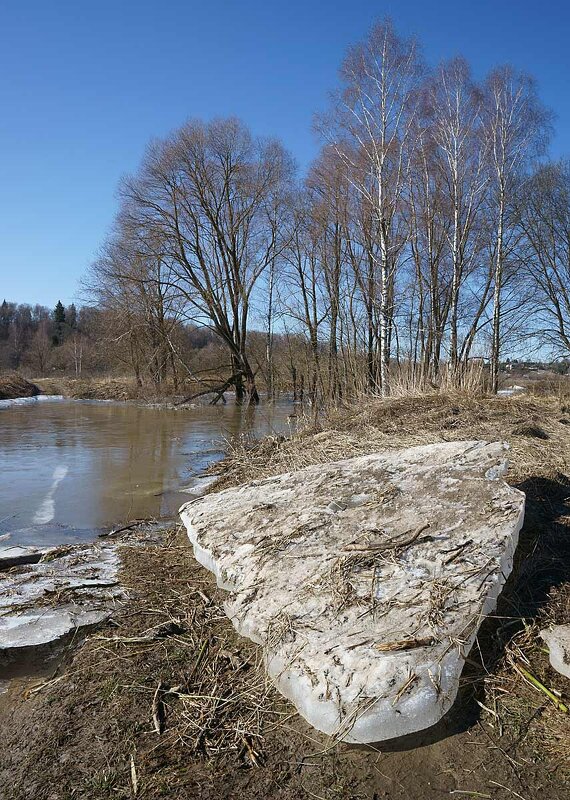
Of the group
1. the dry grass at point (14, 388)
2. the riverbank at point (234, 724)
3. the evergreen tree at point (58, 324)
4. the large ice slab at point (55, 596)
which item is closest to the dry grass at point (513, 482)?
the riverbank at point (234, 724)

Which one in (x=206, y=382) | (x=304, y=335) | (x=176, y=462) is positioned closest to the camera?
(x=176, y=462)

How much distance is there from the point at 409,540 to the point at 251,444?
6539mm

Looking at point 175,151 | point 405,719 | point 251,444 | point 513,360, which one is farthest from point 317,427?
point 175,151

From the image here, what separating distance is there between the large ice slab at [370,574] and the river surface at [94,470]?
228 cm

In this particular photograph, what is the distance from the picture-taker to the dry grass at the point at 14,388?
3004 centimetres

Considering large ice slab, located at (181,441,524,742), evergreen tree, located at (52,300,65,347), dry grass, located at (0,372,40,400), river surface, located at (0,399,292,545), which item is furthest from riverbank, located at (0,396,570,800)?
evergreen tree, located at (52,300,65,347)

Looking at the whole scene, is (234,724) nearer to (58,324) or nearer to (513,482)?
(513,482)

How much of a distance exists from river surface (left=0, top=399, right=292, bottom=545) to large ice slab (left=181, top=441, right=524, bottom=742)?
2.28 meters

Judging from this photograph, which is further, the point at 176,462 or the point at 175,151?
the point at 175,151

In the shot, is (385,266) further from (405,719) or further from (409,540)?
(405,719)

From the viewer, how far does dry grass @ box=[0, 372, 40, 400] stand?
3004 cm

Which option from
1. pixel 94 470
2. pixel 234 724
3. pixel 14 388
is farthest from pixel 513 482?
pixel 14 388

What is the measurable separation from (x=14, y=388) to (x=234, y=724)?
3301 centimetres

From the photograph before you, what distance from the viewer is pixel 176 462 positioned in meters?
9.99
